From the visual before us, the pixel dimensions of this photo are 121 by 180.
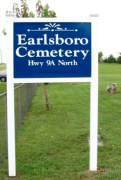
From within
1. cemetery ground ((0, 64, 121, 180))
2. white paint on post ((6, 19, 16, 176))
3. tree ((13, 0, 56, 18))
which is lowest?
cemetery ground ((0, 64, 121, 180))

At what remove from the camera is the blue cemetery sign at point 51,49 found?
9.70m

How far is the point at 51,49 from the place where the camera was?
974cm

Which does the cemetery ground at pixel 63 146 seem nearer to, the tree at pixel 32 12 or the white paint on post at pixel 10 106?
the white paint on post at pixel 10 106

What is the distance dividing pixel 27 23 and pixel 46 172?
8.02 feet

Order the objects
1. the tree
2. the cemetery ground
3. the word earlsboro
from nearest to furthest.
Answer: the word earlsboro < the cemetery ground < the tree

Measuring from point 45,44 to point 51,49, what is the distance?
127mm

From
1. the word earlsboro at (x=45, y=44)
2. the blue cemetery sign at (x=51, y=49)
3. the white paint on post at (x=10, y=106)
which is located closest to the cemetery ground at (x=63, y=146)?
the white paint on post at (x=10, y=106)

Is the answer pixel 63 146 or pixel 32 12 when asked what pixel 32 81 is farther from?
pixel 32 12

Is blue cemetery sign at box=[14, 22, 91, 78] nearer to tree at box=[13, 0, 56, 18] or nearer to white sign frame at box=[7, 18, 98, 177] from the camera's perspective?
white sign frame at box=[7, 18, 98, 177]

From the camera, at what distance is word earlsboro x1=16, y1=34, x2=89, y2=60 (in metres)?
9.69

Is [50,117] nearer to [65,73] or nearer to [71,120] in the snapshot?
[71,120]

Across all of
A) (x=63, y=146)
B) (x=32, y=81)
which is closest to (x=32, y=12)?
(x=63, y=146)

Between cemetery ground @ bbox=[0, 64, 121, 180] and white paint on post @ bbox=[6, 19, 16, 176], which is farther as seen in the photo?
cemetery ground @ bbox=[0, 64, 121, 180]

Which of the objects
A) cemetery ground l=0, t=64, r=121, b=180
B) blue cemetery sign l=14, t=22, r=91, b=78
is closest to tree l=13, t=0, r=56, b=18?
cemetery ground l=0, t=64, r=121, b=180
